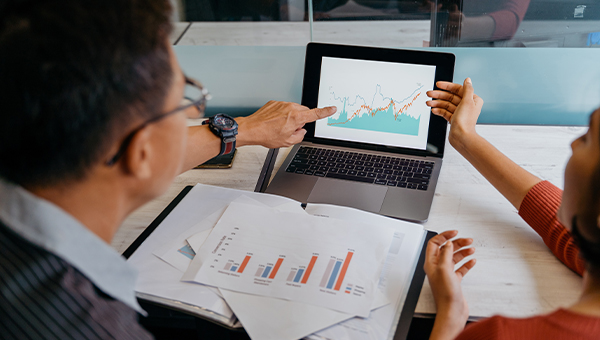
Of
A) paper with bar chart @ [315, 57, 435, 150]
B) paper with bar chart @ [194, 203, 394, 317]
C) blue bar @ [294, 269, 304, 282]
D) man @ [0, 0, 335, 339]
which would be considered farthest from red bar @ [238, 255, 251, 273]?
paper with bar chart @ [315, 57, 435, 150]

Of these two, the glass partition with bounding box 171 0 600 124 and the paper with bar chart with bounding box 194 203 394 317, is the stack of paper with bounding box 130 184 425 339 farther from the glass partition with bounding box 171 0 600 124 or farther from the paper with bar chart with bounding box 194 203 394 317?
the glass partition with bounding box 171 0 600 124

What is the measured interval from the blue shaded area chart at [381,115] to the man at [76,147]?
0.61 m

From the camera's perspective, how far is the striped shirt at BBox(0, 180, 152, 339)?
0.51 m

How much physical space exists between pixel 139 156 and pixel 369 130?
28.2 inches

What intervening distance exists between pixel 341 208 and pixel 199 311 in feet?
1.23

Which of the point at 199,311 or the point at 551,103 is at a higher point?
the point at 551,103

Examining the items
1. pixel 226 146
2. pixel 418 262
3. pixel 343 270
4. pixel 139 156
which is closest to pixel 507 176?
pixel 418 262

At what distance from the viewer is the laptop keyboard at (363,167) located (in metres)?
1.09

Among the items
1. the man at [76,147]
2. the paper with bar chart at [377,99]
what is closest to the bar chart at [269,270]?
the man at [76,147]

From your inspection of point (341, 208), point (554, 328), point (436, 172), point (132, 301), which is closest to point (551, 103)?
point (436, 172)

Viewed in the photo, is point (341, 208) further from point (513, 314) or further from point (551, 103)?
point (551, 103)

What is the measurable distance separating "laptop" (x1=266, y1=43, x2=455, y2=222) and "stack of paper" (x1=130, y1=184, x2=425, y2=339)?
12 centimetres

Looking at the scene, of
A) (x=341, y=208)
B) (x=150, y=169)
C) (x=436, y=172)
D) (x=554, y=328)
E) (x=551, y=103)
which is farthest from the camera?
(x=551, y=103)

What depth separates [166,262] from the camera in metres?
0.87
